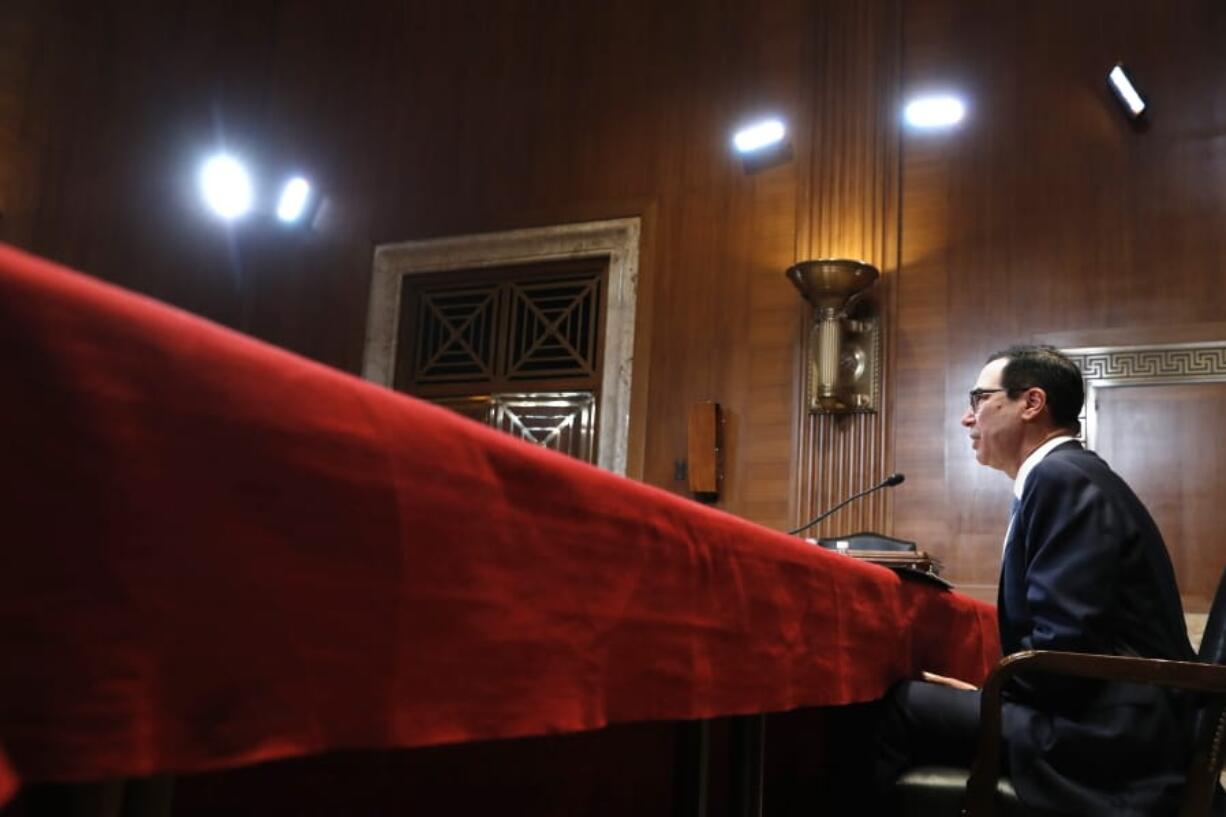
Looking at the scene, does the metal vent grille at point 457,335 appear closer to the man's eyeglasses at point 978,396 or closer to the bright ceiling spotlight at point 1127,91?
Answer: the bright ceiling spotlight at point 1127,91

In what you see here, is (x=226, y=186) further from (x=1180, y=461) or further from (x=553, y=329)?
(x=1180, y=461)

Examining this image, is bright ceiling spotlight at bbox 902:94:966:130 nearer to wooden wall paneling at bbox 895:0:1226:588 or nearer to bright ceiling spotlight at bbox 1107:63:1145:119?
wooden wall paneling at bbox 895:0:1226:588

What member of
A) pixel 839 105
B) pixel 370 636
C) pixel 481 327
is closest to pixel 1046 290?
pixel 839 105

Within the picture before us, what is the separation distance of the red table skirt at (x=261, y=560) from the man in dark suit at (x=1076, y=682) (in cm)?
118

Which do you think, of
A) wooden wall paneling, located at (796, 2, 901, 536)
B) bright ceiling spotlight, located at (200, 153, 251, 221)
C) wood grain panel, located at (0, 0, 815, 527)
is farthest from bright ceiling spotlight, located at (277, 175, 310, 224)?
wooden wall paneling, located at (796, 2, 901, 536)

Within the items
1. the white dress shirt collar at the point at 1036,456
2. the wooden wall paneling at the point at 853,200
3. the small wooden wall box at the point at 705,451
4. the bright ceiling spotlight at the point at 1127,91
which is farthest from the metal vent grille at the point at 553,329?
the white dress shirt collar at the point at 1036,456

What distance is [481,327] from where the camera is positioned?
7156 mm

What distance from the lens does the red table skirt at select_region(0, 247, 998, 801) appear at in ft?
1.75

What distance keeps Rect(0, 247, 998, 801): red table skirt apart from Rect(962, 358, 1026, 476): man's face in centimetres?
169

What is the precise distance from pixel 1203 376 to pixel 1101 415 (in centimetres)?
47

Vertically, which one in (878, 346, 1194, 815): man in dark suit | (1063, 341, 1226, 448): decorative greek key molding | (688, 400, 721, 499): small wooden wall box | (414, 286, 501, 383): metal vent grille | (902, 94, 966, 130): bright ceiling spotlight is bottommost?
(878, 346, 1194, 815): man in dark suit

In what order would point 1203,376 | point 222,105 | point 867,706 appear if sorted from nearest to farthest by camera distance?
point 867,706, point 1203,376, point 222,105

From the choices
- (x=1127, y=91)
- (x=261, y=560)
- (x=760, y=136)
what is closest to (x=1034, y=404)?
(x=261, y=560)

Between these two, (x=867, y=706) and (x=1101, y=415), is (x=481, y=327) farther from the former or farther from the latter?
(x=867, y=706)
